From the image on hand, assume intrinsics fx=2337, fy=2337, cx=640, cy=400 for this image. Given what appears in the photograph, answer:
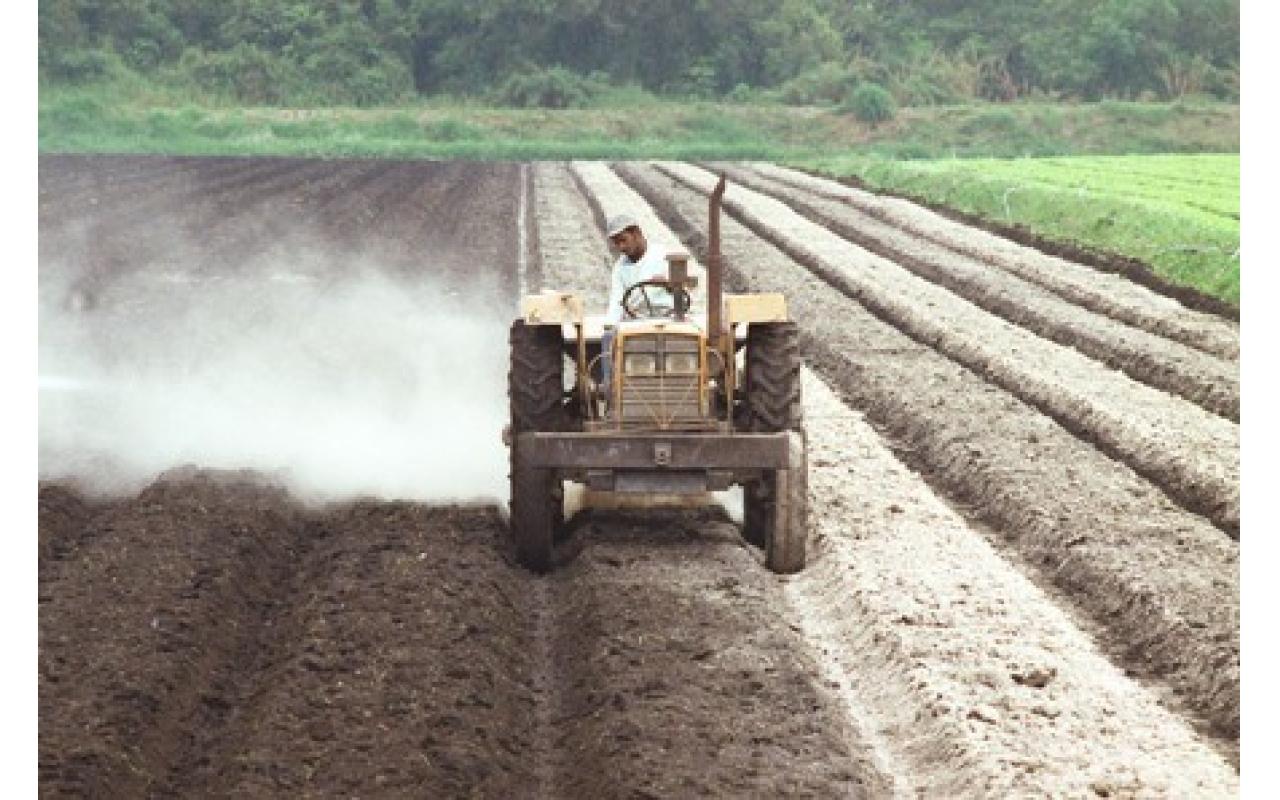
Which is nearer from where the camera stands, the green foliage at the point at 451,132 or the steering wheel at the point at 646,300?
the steering wheel at the point at 646,300

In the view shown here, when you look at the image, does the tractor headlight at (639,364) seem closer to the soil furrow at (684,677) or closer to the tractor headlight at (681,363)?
the tractor headlight at (681,363)

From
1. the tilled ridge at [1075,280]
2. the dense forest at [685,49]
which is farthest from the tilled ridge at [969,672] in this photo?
the dense forest at [685,49]

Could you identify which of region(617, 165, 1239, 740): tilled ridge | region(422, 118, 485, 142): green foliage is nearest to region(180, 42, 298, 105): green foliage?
region(422, 118, 485, 142): green foliage

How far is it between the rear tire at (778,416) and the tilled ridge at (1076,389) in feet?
9.17

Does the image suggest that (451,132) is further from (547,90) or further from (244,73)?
→ (244,73)

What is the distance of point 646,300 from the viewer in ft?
40.0

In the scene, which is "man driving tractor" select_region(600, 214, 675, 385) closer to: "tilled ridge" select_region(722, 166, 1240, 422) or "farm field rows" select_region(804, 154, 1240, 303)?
"tilled ridge" select_region(722, 166, 1240, 422)

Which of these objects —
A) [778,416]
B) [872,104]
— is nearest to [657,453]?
[778,416]

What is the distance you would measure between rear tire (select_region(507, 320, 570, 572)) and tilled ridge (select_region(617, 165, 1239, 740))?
262cm

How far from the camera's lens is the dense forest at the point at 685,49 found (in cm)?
6259

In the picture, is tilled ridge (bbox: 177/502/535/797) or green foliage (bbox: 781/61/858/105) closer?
tilled ridge (bbox: 177/502/535/797)

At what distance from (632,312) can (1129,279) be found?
15.2m

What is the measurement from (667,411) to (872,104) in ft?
179

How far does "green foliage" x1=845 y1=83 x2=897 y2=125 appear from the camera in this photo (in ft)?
214
